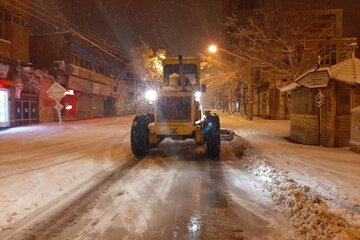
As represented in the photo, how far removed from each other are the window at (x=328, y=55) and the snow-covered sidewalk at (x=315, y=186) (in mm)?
18434

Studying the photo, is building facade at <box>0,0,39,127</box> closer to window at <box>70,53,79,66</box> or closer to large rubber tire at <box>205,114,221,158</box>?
window at <box>70,53,79,66</box>

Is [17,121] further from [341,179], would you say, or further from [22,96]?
[341,179]

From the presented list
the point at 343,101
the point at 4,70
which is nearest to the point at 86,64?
the point at 4,70

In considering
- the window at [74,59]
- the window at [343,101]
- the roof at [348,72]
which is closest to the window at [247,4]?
the window at [74,59]

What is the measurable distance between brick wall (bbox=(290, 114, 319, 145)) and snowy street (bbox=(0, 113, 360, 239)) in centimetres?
265

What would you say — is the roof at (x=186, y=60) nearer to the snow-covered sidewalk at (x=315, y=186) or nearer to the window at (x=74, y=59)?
the snow-covered sidewalk at (x=315, y=186)

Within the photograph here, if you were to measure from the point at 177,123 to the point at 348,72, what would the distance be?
23.7ft

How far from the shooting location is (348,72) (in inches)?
545

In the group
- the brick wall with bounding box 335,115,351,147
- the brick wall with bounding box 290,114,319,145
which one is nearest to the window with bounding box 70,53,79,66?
the brick wall with bounding box 290,114,319,145

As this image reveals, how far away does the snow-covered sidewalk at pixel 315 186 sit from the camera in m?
5.10

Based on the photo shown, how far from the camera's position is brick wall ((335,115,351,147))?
1391 cm

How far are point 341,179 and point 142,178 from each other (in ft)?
15.5

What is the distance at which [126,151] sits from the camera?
13336mm

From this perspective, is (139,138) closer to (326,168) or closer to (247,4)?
(326,168)
